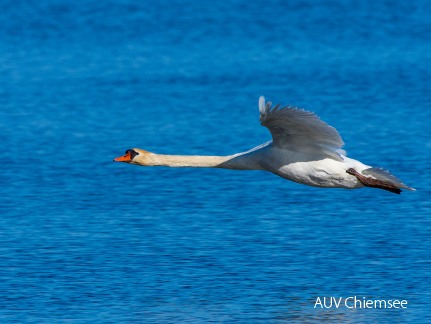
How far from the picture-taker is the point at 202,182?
1792 centimetres

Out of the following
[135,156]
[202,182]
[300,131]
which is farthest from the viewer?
[202,182]

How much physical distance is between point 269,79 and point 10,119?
7.71 meters

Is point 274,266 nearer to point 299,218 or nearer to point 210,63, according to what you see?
point 299,218

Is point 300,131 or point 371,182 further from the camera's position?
point 300,131

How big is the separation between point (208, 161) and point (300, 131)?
54.4 inches

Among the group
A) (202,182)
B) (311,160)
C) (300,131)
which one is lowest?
(311,160)

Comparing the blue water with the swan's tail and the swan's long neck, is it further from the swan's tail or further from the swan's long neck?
the swan's tail

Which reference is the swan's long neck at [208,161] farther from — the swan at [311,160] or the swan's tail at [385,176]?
the swan's tail at [385,176]

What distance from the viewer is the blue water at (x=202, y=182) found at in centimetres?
1285

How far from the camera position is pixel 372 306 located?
1247 cm

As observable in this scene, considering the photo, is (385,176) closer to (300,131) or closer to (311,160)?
(311,160)

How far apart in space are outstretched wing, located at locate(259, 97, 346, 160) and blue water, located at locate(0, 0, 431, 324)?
1.95 m

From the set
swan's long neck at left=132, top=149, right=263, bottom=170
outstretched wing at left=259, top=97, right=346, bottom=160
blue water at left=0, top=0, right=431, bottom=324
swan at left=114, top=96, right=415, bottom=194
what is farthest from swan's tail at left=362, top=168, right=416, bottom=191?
blue water at left=0, top=0, right=431, bottom=324

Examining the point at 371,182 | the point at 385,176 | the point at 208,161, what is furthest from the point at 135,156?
the point at 385,176
